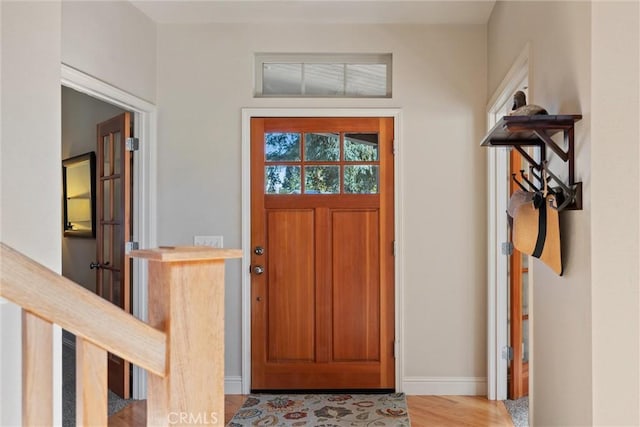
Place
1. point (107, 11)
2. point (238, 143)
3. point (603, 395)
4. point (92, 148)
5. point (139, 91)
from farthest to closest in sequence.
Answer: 1. point (92, 148)
2. point (238, 143)
3. point (139, 91)
4. point (107, 11)
5. point (603, 395)

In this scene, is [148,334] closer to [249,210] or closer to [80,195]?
[249,210]

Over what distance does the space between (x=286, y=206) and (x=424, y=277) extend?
109 cm

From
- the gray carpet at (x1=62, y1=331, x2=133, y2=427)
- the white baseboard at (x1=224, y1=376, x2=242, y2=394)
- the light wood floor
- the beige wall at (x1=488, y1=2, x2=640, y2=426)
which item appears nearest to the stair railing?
the beige wall at (x1=488, y1=2, x2=640, y2=426)

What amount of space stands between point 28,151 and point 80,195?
293 cm

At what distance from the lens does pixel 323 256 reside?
3.30 metres

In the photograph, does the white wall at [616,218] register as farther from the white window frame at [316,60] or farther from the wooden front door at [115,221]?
the wooden front door at [115,221]

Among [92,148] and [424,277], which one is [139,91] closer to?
[92,148]

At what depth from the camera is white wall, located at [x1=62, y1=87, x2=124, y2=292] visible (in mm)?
4055

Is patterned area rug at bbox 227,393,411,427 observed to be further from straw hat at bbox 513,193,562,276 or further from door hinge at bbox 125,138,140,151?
door hinge at bbox 125,138,140,151

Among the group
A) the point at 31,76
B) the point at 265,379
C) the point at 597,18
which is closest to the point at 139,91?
the point at 31,76

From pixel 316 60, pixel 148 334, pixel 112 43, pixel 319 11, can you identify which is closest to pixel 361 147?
pixel 316 60

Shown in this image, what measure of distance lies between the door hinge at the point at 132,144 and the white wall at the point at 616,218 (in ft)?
8.93

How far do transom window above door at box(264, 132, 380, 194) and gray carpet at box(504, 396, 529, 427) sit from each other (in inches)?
65.5

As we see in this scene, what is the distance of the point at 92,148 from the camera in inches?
162
